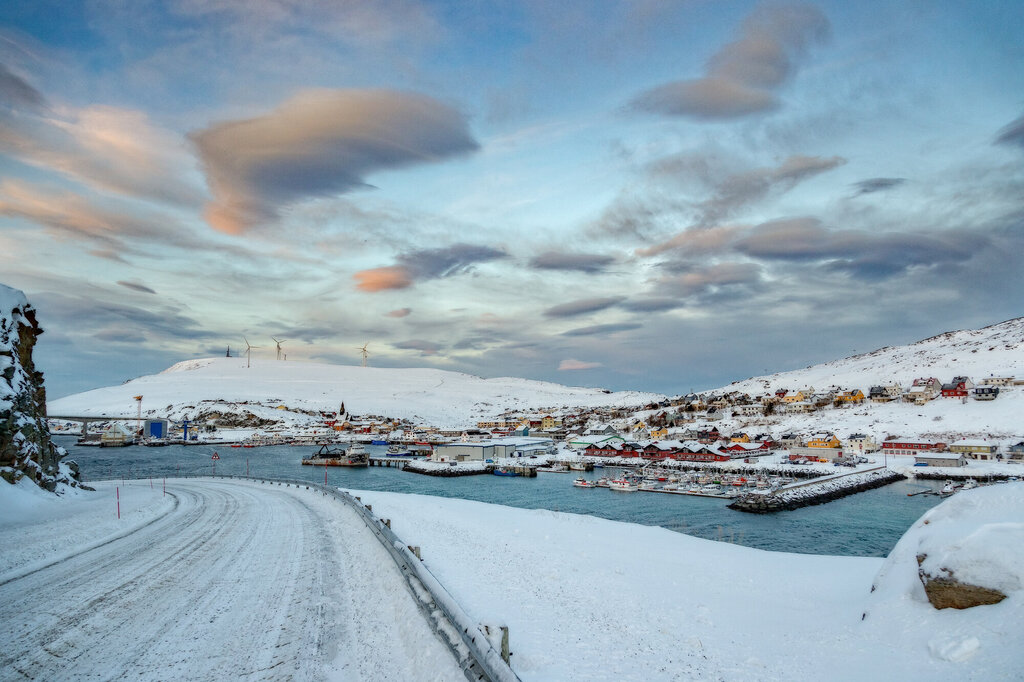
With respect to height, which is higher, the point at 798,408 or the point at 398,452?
the point at 798,408

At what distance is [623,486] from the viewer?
6381 centimetres

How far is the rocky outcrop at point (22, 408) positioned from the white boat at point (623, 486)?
170 feet

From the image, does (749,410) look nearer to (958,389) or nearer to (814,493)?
(958,389)

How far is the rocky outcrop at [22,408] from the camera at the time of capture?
31141mm

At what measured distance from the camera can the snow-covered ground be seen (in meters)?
10.6

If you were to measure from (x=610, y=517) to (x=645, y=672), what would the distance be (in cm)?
3633

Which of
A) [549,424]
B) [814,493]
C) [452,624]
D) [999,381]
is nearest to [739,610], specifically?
[452,624]

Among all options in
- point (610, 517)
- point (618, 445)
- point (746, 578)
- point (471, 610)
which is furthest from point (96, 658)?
point (618, 445)

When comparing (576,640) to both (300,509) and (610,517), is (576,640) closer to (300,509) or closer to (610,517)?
(300,509)

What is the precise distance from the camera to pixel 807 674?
11000 mm

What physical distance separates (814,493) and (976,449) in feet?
142

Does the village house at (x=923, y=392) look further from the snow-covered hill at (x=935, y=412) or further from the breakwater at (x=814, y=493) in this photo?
the breakwater at (x=814, y=493)

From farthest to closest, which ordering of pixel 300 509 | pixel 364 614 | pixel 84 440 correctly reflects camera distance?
pixel 84 440 → pixel 300 509 → pixel 364 614

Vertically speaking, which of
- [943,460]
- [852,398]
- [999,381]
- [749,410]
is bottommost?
[943,460]
